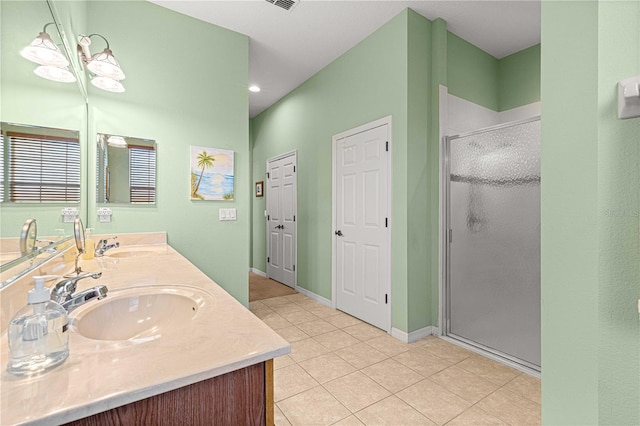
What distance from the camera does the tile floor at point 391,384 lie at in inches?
64.6

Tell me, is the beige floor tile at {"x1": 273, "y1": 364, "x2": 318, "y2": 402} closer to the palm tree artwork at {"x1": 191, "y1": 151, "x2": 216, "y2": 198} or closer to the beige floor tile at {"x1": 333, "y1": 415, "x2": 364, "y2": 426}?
the beige floor tile at {"x1": 333, "y1": 415, "x2": 364, "y2": 426}

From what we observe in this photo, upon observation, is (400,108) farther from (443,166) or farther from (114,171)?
(114,171)

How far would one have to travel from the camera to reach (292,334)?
2.74 metres

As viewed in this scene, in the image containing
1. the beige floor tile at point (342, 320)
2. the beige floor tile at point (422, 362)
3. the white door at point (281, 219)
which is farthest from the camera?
the white door at point (281, 219)

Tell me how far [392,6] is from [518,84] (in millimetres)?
1901

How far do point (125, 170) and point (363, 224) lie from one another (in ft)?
7.32

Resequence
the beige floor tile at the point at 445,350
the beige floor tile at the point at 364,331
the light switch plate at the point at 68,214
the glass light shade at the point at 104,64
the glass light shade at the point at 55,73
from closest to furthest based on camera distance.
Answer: the glass light shade at the point at 55,73, the light switch plate at the point at 68,214, the glass light shade at the point at 104,64, the beige floor tile at the point at 445,350, the beige floor tile at the point at 364,331

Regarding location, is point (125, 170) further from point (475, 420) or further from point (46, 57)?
point (475, 420)

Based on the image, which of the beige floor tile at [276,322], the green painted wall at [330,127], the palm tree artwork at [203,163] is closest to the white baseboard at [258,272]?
the green painted wall at [330,127]

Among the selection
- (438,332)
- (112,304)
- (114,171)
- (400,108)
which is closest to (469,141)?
(400,108)

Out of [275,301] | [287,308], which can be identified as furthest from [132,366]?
[275,301]

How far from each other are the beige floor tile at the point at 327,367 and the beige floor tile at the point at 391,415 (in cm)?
38

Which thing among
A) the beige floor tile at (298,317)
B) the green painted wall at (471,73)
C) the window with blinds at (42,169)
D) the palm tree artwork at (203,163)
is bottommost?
the beige floor tile at (298,317)

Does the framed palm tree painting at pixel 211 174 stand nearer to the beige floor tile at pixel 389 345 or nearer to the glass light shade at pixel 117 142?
the glass light shade at pixel 117 142
